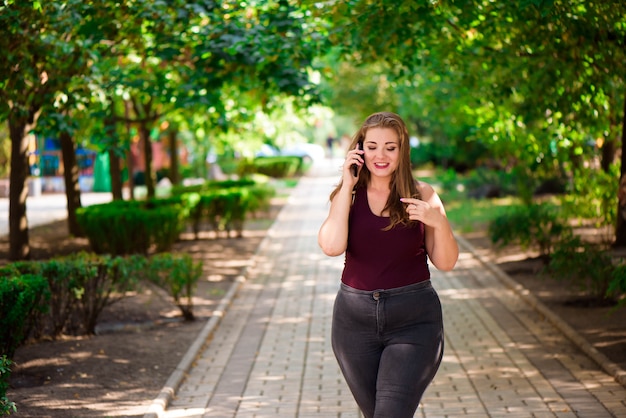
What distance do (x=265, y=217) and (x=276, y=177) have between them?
23.4 m

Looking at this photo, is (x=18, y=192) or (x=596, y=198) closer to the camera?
(x=18, y=192)

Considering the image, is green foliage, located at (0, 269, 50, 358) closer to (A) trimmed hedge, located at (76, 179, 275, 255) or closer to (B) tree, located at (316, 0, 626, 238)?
(B) tree, located at (316, 0, 626, 238)

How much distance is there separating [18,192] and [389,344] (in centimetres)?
1010

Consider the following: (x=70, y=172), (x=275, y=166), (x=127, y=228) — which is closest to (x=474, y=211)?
(x=70, y=172)

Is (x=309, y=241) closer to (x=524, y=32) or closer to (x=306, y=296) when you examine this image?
(x=306, y=296)

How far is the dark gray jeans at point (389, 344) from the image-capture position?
415 centimetres

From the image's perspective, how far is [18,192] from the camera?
520 inches

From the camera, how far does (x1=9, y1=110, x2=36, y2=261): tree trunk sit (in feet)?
42.9

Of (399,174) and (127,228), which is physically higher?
Answer: (399,174)

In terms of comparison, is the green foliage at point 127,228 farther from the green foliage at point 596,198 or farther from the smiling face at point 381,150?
the smiling face at point 381,150

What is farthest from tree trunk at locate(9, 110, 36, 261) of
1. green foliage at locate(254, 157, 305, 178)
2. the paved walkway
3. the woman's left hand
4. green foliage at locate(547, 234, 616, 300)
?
green foliage at locate(254, 157, 305, 178)

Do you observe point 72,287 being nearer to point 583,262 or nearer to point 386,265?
point 583,262

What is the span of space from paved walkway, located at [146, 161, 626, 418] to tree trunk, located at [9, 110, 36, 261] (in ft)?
10.6

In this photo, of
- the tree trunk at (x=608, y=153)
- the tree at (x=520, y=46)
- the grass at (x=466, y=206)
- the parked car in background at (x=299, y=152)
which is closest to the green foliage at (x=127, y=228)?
the tree at (x=520, y=46)
